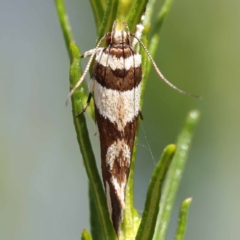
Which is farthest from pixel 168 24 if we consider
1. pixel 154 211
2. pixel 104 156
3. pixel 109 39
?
pixel 154 211

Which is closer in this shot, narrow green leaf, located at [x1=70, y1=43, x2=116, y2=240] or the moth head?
narrow green leaf, located at [x1=70, y1=43, x2=116, y2=240]

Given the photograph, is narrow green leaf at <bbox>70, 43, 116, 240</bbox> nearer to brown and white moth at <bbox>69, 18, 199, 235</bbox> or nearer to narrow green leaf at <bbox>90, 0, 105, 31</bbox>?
brown and white moth at <bbox>69, 18, 199, 235</bbox>

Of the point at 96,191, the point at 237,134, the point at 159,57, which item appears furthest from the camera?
the point at 237,134

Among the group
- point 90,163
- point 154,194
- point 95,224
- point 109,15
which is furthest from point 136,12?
point 95,224

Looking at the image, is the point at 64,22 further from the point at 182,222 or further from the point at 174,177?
the point at 182,222

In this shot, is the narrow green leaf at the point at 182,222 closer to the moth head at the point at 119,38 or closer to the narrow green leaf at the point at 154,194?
the narrow green leaf at the point at 154,194

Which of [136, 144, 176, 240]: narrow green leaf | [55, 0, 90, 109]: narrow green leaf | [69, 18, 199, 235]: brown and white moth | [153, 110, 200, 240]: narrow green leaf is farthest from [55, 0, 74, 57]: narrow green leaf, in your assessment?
[136, 144, 176, 240]: narrow green leaf

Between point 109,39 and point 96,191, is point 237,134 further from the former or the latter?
point 96,191
